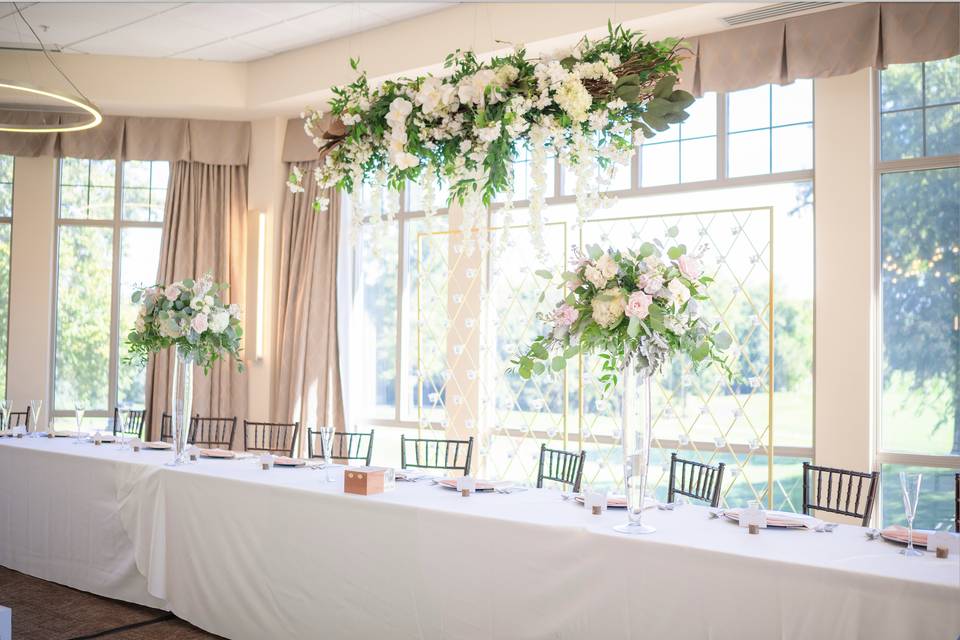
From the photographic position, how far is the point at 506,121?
2.79 meters

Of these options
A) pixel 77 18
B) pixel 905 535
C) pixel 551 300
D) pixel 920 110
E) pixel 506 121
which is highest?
pixel 77 18

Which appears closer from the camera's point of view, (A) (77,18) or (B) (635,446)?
(B) (635,446)

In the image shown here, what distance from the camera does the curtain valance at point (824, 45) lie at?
175 inches

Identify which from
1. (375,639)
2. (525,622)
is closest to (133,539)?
(375,639)

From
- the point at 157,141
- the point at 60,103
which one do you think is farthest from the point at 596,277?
the point at 157,141

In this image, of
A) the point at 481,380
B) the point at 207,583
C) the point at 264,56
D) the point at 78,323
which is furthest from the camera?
the point at 78,323

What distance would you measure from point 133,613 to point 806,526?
3185 millimetres

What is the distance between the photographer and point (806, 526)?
8.89 ft

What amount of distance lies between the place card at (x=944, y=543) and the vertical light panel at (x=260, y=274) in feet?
18.9

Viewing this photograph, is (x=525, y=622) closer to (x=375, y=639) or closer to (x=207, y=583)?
(x=375, y=639)

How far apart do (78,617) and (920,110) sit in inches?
212

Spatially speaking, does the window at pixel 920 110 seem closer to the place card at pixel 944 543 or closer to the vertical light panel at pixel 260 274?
the place card at pixel 944 543

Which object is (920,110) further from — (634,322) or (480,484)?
(480,484)

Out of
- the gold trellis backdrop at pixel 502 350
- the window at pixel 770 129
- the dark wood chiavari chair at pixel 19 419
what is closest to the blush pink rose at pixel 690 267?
the window at pixel 770 129
